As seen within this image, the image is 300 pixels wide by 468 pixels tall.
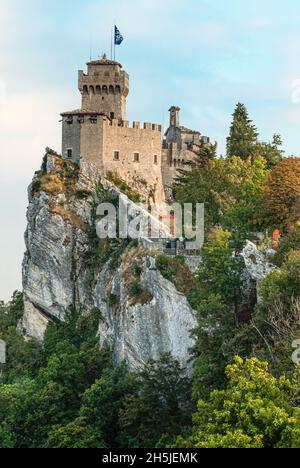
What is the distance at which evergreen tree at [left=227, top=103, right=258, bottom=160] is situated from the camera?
78.8 metres

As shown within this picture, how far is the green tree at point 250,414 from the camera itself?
130ft

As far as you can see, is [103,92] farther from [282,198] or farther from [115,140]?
[282,198]

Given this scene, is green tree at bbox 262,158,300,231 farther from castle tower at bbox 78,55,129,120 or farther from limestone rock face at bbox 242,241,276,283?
castle tower at bbox 78,55,129,120

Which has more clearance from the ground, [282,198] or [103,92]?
[103,92]

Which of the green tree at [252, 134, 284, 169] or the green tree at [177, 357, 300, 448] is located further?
the green tree at [252, 134, 284, 169]

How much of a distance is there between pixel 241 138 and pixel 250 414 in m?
41.0

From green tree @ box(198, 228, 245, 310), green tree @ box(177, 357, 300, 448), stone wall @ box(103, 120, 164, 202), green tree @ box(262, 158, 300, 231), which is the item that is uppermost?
stone wall @ box(103, 120, 164, 202)

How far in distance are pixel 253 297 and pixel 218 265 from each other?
2.56 m

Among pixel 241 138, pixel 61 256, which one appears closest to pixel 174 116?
pixel 241 138

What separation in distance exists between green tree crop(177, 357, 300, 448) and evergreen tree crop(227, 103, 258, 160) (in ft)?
120

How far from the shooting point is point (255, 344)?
48.7 m

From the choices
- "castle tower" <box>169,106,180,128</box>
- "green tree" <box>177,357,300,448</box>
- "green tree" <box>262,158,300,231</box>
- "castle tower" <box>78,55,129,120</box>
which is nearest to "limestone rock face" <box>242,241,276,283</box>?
"green tree" <box>262,158,300,231</box>

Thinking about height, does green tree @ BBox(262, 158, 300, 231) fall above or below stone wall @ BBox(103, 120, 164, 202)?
below

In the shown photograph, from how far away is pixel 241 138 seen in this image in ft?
260
